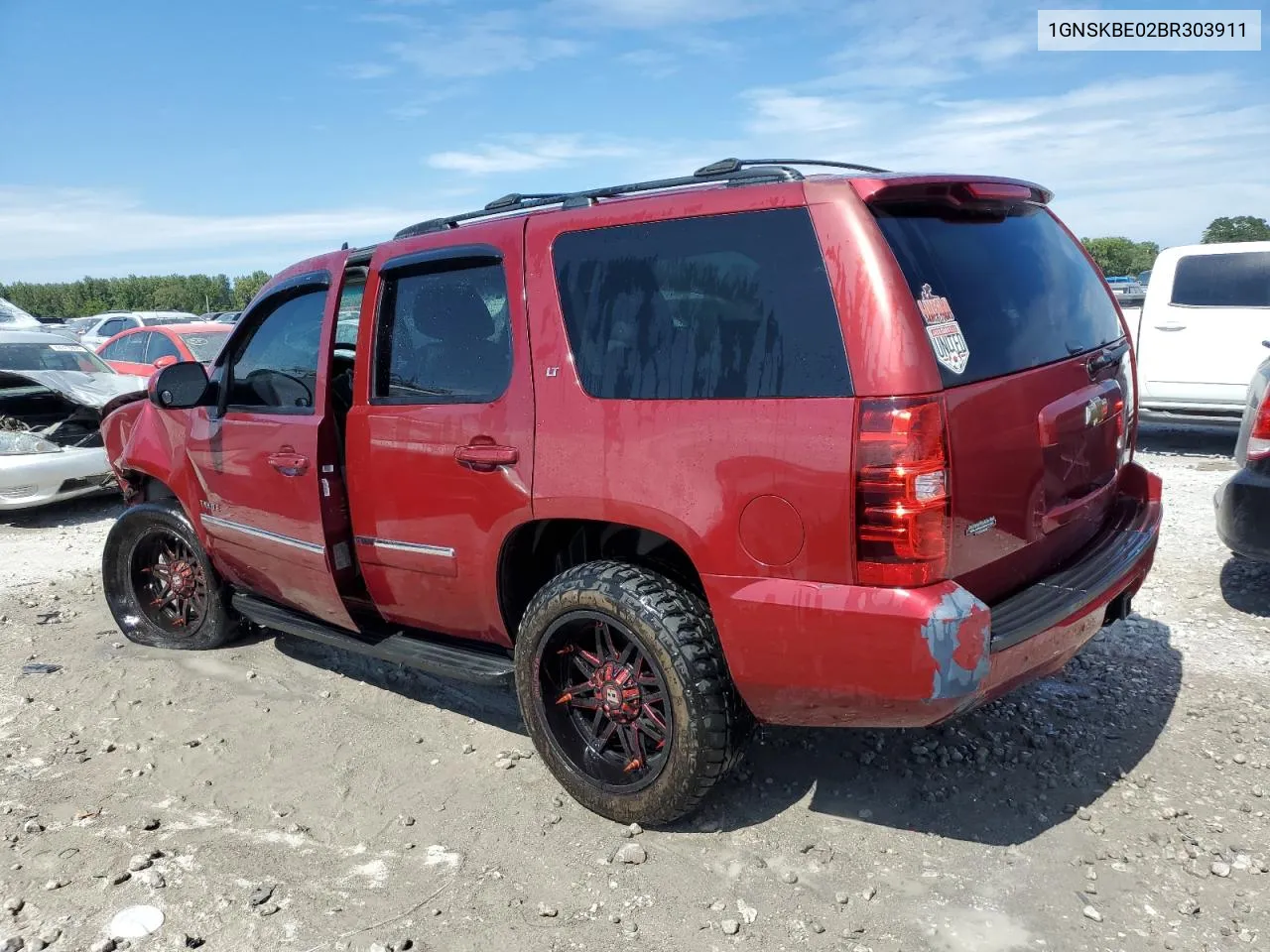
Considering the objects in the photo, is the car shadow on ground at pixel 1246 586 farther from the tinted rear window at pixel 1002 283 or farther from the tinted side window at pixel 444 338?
the tinted side window at pixel 444 338

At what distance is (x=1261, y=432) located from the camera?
4.32m

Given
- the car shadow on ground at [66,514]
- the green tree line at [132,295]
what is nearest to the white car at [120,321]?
the car shadow on ground at [66,514]

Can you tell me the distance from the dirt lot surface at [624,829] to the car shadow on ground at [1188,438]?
17.0ft

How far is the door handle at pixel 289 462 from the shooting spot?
377 centimetres

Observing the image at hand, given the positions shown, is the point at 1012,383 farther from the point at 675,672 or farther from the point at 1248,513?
the point at 1248,513

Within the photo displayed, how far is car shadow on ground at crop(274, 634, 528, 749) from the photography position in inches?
158

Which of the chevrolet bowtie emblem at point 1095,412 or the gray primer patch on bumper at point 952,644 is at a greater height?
the chevrolet bowtie emblem at point 1095,412

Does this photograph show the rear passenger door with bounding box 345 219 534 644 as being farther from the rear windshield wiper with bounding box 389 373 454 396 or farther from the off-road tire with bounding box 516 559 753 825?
the off-road tire with bounding box 516 559 753 825

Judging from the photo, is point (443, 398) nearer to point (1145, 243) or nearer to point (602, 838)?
point (602, 838)

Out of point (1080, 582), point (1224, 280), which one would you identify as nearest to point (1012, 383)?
point (1080, 582)

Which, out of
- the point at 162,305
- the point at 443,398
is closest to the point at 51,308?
the point at 162,305

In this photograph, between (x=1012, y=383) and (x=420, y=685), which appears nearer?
(x=1012, y=383)

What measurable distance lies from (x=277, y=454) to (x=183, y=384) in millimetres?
696

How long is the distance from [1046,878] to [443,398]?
2428mm
